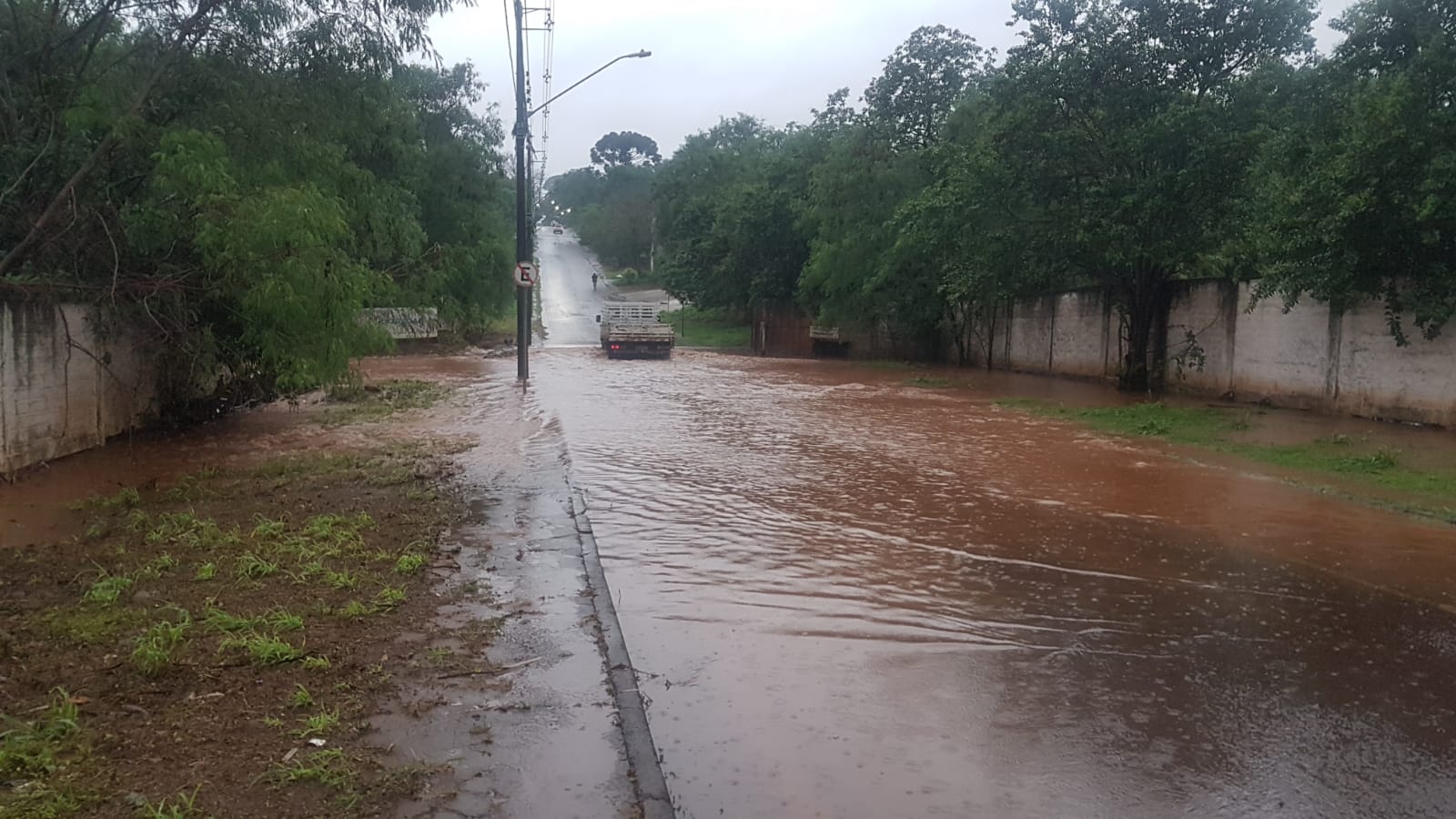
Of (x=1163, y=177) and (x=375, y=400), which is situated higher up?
(x=1163, y=177)

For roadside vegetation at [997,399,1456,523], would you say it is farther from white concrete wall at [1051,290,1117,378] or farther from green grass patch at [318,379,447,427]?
green grass patch at [318,379,447,427]

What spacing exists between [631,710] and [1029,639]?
2.65m

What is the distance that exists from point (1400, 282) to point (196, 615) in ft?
55.8

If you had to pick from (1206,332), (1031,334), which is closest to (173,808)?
(1206,332)

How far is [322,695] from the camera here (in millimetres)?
5223

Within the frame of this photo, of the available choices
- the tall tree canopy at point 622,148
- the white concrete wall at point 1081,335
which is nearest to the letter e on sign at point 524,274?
the white concrete wall at point 1081,335

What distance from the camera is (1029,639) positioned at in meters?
6.55

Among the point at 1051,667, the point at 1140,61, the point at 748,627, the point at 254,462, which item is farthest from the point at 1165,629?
the point at 1140,61

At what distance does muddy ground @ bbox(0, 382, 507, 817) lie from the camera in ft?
13.9

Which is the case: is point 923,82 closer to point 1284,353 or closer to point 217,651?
point 1284,353

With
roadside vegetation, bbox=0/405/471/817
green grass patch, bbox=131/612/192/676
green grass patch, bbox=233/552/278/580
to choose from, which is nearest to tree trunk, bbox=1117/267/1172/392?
roadside vegetation, bbox=0/405/471/817

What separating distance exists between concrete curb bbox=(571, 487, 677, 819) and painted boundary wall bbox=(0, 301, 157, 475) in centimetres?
730

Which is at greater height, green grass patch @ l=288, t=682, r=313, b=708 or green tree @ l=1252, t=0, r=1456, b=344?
green tree @ l=1252, t=0, r=1456, b=344

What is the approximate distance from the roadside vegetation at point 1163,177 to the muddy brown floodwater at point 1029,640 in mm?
5462
